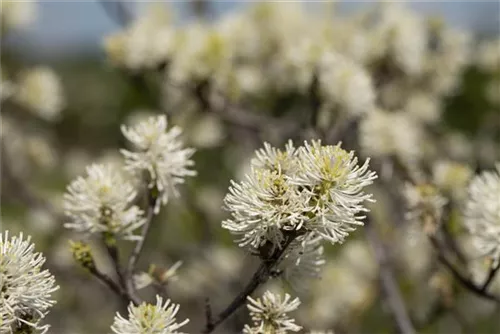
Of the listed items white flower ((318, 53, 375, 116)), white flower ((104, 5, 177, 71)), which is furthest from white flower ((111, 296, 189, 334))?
white flower ((104, 5, 177, 71))

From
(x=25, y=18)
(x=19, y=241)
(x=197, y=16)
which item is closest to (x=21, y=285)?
(x=19, y=241)

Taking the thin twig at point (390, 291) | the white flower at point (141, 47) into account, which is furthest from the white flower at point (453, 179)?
the white flower at point (141, 47)

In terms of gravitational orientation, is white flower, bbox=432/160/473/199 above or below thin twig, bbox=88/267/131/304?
above

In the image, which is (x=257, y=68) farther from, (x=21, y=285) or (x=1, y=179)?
(x=21, y=285)

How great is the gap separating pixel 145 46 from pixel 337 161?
1393 millimetres

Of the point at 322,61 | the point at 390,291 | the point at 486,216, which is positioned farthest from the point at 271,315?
the point at 322,61

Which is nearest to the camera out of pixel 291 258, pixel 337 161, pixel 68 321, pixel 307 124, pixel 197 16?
pixel 337 161

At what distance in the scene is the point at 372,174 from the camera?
926mm

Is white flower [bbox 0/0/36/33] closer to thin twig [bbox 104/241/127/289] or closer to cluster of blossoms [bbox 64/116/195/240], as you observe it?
cluster of blossoms [bbox 64/116/195/240]

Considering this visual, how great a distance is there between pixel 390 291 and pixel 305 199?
112cm

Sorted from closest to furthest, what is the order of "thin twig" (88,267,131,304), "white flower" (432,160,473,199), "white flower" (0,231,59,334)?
"white flower" (0,231,59,334)
"thin twig" (88,267,131,304)
"white flower" (432,160,473,199)

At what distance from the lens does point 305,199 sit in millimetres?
927

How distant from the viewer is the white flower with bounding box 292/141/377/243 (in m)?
0.92

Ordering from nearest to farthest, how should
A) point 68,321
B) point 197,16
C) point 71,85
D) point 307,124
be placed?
point 307,124
point 197,16
point 68,321
point 71,85
